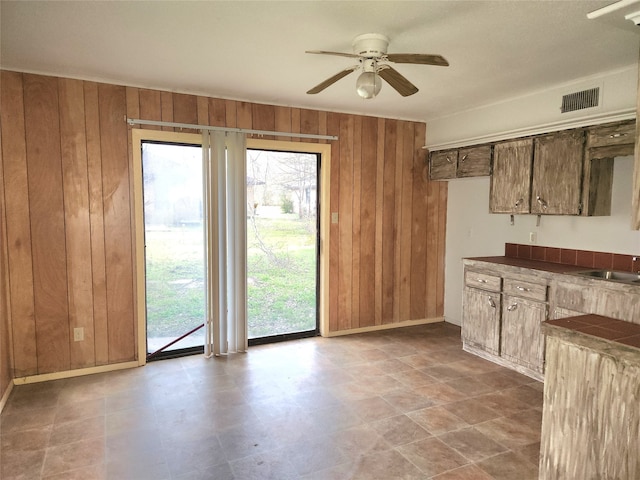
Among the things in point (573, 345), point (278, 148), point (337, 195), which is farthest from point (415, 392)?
point (278, 148)

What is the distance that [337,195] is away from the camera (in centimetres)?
470

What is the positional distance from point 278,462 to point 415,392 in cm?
138

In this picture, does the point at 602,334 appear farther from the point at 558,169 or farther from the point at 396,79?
the point at 558,169

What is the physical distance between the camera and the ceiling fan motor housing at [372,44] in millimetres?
2543

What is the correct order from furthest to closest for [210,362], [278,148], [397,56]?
[278,148] → [210,362] → [397,56]

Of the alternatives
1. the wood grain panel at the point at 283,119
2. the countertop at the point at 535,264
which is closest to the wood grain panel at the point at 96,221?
the wood grain panel at the point at 283,119

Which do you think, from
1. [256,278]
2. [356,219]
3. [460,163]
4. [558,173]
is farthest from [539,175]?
[256,278]

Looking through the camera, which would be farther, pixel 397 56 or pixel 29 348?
pixel 29 348

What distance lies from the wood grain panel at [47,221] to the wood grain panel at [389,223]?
3.32 metres

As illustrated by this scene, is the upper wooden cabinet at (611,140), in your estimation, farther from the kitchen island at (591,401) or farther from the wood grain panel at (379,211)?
the wood grain panel at (379,211)

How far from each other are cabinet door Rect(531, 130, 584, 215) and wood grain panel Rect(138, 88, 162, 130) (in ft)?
11.5

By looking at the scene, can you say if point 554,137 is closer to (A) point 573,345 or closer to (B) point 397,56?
(B) point 397,56

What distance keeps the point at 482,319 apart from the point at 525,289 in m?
0.59

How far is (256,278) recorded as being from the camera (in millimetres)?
4523
